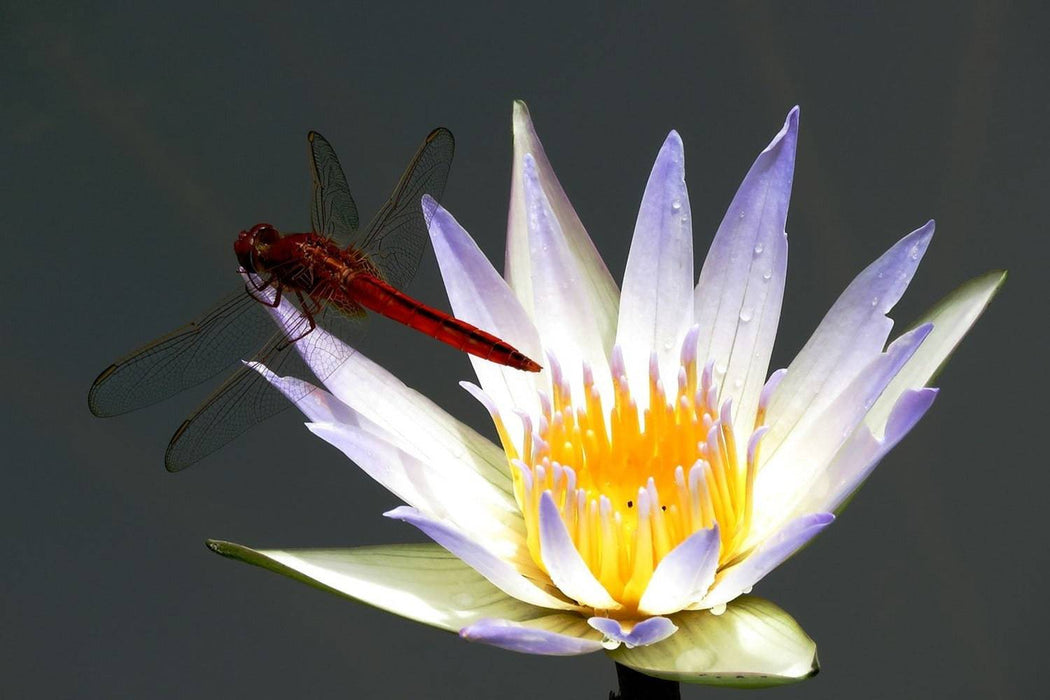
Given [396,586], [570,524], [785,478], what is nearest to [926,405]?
[785,478]

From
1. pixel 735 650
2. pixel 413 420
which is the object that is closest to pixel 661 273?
pixel 413 420

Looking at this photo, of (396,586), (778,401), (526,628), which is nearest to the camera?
(526,628)

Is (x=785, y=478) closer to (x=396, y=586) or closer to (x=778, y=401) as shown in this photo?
(x=778, y=401)

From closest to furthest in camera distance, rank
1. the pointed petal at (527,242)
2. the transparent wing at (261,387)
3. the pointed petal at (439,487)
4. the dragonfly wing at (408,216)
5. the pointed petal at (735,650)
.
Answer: the pointed petal at (735,650)
the pointed petal at (439,487)
the transparent wing at (261,387)
the pointed petal at (527,242)
the dragonfly wing at (408,216)

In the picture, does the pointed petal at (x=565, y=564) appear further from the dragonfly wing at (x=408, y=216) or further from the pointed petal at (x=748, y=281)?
the dragonfly wing at (x=408, y=216)

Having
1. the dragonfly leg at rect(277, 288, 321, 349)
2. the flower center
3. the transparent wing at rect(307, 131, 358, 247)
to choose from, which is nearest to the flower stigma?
the flower center

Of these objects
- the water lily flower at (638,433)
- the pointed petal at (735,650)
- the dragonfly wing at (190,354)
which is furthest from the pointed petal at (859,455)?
the dragonfly wing at (190,354)

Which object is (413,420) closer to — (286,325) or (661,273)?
(286,325)

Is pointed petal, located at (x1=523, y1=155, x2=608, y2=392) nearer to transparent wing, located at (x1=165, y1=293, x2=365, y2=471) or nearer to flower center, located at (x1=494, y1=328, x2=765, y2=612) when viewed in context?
flower center, located at (x1=494, y1=328, x2=765, y2=612)
